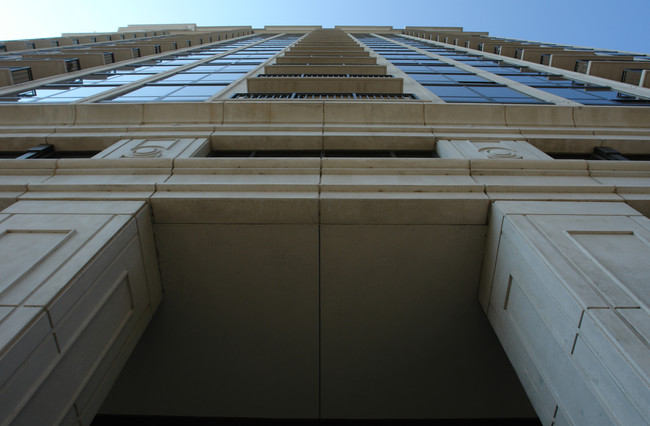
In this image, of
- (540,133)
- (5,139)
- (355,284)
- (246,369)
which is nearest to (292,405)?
(246,369)

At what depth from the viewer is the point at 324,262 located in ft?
21.5

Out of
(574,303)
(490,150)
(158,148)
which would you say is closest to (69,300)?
(158,148)

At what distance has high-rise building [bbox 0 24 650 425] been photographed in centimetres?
418

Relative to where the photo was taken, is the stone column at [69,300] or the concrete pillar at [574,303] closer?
the concrete pillar at [574,303]

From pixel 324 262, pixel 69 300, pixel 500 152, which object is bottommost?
pixel 324 262

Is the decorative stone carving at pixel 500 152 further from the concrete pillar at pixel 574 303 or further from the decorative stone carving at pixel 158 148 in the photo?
the decorative stone carving at pixel 158 148

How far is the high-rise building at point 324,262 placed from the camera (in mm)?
4180

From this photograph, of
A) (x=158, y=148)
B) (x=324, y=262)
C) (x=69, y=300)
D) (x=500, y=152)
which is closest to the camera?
(x=69, y=300)

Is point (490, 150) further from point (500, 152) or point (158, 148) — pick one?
point (158, 148)

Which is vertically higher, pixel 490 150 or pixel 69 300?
pixel 490 150

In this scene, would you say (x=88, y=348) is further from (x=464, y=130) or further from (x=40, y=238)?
(x=464, y=130)

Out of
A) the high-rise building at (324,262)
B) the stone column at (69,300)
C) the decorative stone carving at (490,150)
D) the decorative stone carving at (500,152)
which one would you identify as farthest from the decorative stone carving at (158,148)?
the decorative stone carving at (500,152)

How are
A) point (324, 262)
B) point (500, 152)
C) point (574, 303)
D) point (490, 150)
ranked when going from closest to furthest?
point (574, 303)
point (324, 262)
point (500, 152)
point (490, 150)

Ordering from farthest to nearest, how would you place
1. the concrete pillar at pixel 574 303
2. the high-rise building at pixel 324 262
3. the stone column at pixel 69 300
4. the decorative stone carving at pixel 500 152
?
1. the decorative stone carving at pixel 500 152
2. the high-rise building at pixel 324 262
3. the stone column at pixel 69 300
4. the concrete pillar at pixel 574 303
